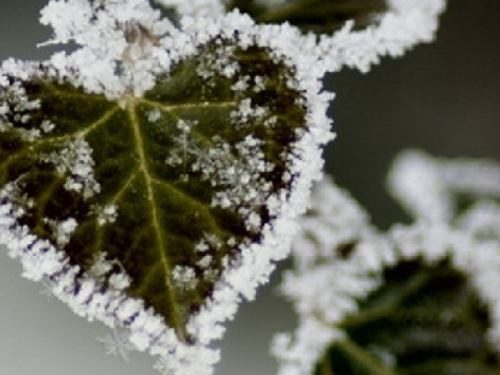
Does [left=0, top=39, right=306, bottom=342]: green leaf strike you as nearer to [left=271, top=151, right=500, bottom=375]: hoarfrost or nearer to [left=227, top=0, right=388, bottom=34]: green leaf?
[left=227, top=0, right=388, bottom=34]: green leaf

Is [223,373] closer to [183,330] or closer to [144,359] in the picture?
[144,359]

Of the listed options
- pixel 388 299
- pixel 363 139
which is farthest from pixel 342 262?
pixel 363 139

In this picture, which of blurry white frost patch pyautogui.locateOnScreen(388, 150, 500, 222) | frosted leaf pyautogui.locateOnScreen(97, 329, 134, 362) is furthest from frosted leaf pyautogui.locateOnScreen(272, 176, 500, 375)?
frosted leaf pyautogui.locateOnScreen(97, 329, 134, 362)

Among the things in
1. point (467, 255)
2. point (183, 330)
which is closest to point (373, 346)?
point (467, 255)

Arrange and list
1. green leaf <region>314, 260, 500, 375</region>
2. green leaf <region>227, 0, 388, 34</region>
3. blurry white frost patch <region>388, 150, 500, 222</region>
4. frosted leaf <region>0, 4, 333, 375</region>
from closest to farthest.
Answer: frosted leaf <region>0, 4, 333, 375</region>, green leaf <region>227, 0, 388, 34</region>, green leaf <region>314, 260, 500, 375</region>, blurry white frost patch <region>388, 150, 500, 222</region>

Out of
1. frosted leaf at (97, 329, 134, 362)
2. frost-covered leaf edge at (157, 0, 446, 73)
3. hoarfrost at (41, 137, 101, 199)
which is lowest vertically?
frosted leaf at (97, 329, 134, 362)

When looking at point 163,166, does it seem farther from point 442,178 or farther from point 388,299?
Result: point 442,178

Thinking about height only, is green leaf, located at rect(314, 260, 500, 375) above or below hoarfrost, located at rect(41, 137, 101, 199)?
above
